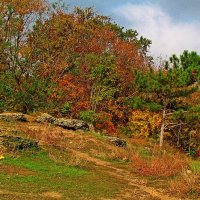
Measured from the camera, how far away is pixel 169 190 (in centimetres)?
1451

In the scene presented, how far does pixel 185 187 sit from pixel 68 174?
4.43 metres

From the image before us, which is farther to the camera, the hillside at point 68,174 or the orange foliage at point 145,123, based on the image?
the orange foliage at point 145,123

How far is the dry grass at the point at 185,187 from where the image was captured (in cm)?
1391

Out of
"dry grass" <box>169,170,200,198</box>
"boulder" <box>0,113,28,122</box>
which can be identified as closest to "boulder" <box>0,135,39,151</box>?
"dry grass" <box>169,170,200,198</box>

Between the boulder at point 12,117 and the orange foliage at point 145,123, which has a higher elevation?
the orange foliage at point 145,123

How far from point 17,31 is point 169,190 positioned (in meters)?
29.0

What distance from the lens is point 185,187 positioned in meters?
14.1

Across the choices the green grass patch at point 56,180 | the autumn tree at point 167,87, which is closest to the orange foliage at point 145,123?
the autumn tree at point 167,87

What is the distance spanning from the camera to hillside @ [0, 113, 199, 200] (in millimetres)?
12969

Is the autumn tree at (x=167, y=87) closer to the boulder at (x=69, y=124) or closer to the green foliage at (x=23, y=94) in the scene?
the boulder at (x=69, y=124)

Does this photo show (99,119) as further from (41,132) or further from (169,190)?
(169,190)

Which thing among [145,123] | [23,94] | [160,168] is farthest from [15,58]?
[160,168]

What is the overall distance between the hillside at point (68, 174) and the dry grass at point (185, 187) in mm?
185

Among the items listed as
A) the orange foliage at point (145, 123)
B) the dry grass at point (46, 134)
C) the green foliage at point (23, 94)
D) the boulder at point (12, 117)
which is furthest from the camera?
the orange foliage at point (145, 123)
